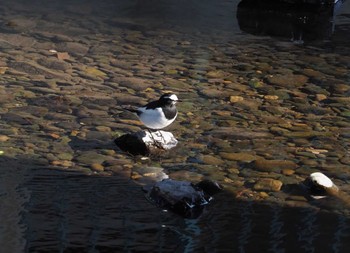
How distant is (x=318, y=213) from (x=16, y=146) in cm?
221

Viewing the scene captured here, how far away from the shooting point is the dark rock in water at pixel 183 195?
207 inches

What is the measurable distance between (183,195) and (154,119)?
3.25ft

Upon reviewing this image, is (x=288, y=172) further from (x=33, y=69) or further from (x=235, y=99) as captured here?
(x=33, y=69)

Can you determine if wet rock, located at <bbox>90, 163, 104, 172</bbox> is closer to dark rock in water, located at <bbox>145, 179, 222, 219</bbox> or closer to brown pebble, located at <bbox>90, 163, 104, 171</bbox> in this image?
brown pebble, located at <bbox>90, 163, 104, 171</bbox>

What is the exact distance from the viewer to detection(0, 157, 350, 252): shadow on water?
187 inches

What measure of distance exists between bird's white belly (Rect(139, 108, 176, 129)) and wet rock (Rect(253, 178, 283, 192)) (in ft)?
2.78

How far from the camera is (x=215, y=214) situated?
17.2 ft

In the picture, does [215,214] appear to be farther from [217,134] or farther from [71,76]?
[71,76]

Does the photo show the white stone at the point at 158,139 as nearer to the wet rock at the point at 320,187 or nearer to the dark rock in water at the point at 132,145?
the dark rock in water at the point at 132,145

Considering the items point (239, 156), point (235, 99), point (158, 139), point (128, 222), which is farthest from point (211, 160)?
point (235, 99)

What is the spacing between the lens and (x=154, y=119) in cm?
615

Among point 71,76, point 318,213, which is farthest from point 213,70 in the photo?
point 318,213

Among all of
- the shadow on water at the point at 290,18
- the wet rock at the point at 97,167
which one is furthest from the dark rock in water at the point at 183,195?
the shadow on water at the point at 290,18

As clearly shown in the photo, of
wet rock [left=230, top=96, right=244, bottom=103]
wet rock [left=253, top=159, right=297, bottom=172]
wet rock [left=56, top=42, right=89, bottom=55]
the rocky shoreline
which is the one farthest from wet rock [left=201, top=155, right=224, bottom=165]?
wet rock [left=56, top=42, right=89, bottom=55]
